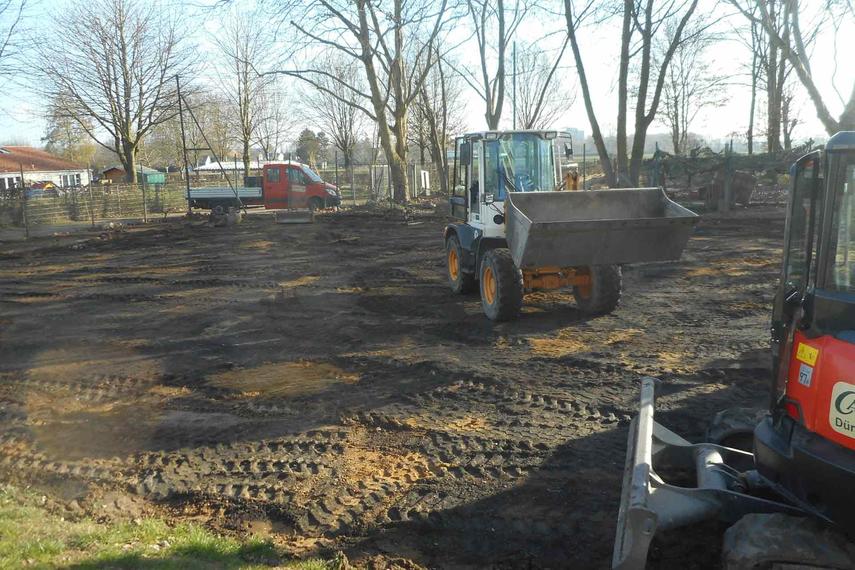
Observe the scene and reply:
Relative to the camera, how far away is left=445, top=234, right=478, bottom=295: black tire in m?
11.4

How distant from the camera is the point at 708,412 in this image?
6.36 metres

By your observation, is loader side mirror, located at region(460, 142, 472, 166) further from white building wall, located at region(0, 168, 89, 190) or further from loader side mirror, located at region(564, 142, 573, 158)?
white building wall, located at region(0, 168, 89, 190)

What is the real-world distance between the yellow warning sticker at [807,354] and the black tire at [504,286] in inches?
237

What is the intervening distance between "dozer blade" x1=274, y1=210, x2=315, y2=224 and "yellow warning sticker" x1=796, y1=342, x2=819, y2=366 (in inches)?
909

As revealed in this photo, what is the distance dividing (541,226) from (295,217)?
60.0 ft

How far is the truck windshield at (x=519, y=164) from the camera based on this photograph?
10.3 metres

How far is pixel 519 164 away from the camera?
10.5 metres

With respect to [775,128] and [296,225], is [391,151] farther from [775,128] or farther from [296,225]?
[775,128]

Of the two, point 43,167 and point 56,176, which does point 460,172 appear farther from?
point 43,167

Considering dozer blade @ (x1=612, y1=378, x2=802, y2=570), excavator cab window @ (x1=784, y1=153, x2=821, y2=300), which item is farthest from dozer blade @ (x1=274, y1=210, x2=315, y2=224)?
excavator cab window @ (x1=784, y1=153, x2=821, y2=300)

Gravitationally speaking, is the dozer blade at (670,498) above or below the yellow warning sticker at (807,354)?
below

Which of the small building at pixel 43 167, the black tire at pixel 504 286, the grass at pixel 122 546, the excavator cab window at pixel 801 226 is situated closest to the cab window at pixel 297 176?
the black tire at pixel 504 286

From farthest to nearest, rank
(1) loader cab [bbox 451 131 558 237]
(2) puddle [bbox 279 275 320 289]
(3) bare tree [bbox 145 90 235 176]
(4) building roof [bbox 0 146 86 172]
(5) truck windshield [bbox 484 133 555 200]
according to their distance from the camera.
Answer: (4) building roof [bbox 0 146 86 172], (3) bare tree [bbox 145 90 235 176], (2) puddle [bbox 279 275 320 289], (5) truck windshield [bbox 484 133 555 200], (1) loader cab [bbox 451 131 558 237]

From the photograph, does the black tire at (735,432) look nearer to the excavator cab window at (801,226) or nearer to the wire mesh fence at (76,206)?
the excavator cab window at (801,226)
